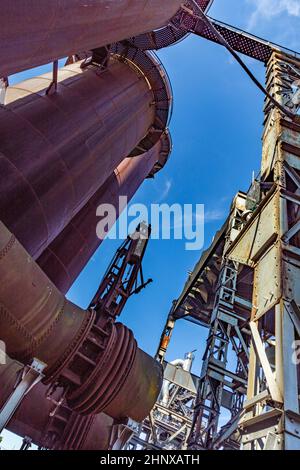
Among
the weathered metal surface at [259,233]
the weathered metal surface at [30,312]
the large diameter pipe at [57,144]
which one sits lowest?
the weathered metal surface at [30,312]

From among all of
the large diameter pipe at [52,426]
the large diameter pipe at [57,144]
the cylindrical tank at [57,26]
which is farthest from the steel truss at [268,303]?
the large diameter pipe at [57,144]

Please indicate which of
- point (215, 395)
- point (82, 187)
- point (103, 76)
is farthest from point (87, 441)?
point (103, 76)

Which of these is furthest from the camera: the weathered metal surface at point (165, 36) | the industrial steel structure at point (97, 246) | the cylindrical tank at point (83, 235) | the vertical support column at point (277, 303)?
the weathered metal surface at point (165, 36)

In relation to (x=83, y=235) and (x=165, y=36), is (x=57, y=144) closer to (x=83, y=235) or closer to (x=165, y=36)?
(x=83, y=235)

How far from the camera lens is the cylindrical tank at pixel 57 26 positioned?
16.7 feet

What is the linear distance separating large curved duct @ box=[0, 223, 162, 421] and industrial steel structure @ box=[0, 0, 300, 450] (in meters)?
0.03

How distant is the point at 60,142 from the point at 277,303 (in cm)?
731

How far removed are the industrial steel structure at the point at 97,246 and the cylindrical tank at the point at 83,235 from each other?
7 centimetres

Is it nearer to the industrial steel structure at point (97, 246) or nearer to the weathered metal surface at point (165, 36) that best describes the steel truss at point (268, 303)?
the industrial steel structure at point (97, 246)

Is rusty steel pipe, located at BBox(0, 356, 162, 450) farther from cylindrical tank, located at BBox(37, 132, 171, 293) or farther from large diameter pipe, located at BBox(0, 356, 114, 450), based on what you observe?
cylindrical tank, located at BBox(37, 132, 171, 293)

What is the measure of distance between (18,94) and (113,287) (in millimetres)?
6444

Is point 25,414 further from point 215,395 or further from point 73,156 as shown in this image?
point 73,156

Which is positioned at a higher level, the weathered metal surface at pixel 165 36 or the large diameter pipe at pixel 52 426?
the weathered metal surface at pixel 165 36

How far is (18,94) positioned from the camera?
32.7 ft
